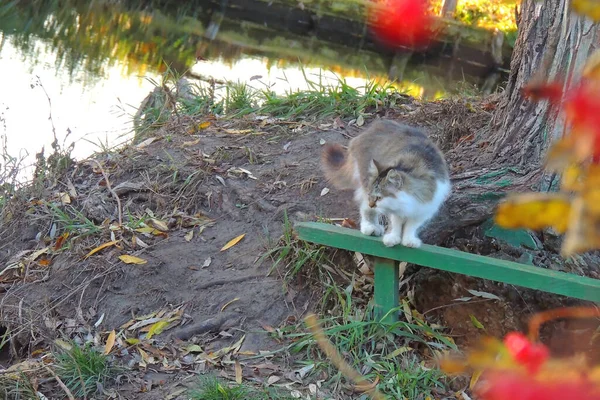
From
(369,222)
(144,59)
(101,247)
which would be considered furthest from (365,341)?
(144,59)

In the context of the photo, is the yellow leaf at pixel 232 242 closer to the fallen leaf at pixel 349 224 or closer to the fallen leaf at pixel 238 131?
the fallen leaf at pixel 349 224

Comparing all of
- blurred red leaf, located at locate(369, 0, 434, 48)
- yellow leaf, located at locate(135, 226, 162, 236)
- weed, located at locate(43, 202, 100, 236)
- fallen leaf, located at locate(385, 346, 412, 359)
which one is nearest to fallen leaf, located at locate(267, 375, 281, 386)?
fallen leaf, located at locate(385, 346, 412, 359)

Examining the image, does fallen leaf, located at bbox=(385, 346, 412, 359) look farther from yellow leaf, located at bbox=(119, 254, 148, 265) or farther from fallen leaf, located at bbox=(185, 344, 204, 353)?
yellow leaf, located at bbox=(119, 254, 148, 265)

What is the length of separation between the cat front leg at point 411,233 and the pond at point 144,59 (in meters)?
2.86

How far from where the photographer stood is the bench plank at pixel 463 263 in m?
3.24

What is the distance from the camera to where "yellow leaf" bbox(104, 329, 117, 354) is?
3.86 meters

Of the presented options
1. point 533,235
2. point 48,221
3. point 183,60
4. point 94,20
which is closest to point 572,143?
point 533,235

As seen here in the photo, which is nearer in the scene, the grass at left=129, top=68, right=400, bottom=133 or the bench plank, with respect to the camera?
the bench plank

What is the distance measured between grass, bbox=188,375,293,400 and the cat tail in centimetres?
135

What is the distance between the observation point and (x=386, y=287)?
3711 mm

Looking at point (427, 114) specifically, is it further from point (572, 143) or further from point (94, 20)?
point (94, 20)

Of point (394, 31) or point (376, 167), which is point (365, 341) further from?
point (394, 31)

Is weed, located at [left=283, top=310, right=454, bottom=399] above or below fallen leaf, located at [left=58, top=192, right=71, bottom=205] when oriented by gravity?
above

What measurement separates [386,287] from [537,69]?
1.49m
